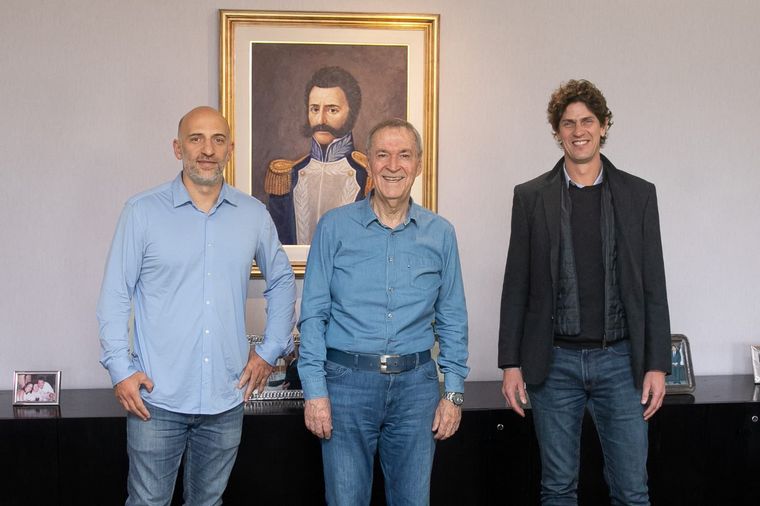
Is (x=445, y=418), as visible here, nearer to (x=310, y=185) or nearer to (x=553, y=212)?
(x=553, y=212)

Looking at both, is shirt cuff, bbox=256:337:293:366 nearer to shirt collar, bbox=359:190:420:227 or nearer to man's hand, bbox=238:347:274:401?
man's hand, bbox=238:347:274:401

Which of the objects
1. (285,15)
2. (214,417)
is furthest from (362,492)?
(285,15)

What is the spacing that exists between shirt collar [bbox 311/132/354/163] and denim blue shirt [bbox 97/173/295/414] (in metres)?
0.99

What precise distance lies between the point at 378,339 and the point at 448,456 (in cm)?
96

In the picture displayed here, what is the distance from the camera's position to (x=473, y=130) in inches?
133

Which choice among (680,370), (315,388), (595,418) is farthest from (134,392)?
(680,370)

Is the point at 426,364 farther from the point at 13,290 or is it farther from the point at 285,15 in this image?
the point at 13,290

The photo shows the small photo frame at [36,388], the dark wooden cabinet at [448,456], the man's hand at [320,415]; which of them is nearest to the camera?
the man's hand at [320,415]

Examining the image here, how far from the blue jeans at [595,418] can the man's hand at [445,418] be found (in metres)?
0.31

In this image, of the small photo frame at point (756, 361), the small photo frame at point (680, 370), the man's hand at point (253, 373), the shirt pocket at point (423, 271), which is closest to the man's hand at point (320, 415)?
the man's hand at point (253, 373)

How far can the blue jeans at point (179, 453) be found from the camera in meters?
2.29

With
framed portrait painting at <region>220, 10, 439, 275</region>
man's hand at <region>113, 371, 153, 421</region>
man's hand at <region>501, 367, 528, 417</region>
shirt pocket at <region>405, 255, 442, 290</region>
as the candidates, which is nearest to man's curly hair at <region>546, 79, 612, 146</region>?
shirt pocket at <region>405, 255, 442, 290</region>

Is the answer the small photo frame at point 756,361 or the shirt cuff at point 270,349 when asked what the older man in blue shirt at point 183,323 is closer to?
the shirt cuff at point 270,349

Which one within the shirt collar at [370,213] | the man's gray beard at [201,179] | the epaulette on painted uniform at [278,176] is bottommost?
the shirt collar at [370,213]
